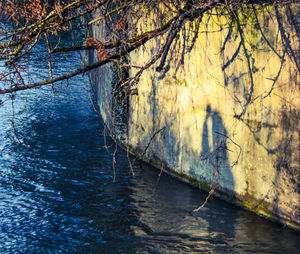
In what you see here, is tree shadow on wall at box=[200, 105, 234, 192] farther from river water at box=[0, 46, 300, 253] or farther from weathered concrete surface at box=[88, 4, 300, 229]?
river water at box=[0, 46, 300, 253]

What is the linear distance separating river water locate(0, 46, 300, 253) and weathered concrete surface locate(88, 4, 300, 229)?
38 centimetres

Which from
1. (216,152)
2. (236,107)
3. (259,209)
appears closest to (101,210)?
(216,152)

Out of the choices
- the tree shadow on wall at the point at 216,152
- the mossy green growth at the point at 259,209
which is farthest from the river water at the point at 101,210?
the tree shadow on wall at the point at 216,152

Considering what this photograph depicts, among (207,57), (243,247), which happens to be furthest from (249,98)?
(243,247)

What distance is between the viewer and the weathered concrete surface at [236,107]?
591 centimetres

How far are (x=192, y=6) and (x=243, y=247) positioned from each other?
136 inches

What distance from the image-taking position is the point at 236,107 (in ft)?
21.9

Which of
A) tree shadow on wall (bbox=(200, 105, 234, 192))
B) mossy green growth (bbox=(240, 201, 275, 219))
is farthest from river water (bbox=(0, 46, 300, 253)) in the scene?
tree shadow on wall (bbox=(200, 105, 234, 192))

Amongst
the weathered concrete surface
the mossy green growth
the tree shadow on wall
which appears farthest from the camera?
the tree shadow on wall

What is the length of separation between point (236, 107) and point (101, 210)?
8.50 ft

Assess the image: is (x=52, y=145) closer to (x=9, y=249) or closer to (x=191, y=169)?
(x=191, y=169)

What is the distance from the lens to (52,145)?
388 inches

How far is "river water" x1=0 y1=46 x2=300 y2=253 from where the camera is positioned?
592 centimetres

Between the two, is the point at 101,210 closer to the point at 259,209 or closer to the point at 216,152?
the point at 216,152
